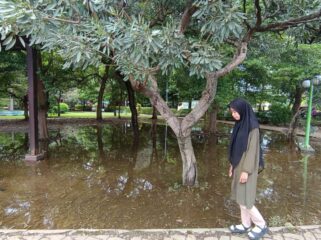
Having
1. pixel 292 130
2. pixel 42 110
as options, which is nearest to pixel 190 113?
pixel 42 110

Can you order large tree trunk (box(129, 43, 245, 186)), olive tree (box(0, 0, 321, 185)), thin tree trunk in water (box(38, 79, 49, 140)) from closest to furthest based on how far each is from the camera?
olive tree (box(0, 0, 321, 185)), large tree trunk (box(129, 43, 245, 186)), thin tree trunk in water (box(38, 79, 49, 140))

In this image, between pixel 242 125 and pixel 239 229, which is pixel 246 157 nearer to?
pixel 242 125

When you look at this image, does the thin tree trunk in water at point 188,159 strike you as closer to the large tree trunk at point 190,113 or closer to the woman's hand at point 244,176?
the large tree trunk at point 190,113

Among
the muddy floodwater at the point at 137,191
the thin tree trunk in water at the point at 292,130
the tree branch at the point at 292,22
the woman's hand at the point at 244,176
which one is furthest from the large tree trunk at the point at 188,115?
the thin tree trunk in water at the point at 292,130

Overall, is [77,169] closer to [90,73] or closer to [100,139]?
[100,139]

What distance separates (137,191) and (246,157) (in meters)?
2.46

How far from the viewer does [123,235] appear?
2.92 meters

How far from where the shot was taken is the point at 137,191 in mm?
4680

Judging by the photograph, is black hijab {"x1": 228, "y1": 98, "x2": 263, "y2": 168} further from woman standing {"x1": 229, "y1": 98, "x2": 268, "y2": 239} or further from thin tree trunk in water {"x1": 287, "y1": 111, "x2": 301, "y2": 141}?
thin tree trunk in water {"x1": 287, "y1": 111, "x2": 301, "y2": 141}

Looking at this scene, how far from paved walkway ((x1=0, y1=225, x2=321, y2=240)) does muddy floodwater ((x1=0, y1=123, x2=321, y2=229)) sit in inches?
16.0

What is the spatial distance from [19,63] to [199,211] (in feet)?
24.4

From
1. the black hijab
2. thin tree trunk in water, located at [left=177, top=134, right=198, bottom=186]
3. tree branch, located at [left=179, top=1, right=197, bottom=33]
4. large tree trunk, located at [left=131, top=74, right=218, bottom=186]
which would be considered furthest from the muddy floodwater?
tree branch, located at [left=179, top=1, right=197, bottom=33]

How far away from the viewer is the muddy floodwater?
360cm

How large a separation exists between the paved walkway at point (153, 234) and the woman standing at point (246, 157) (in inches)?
9.3
